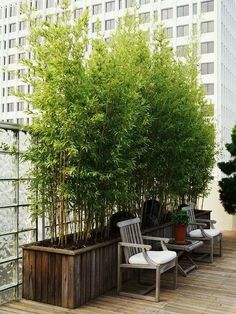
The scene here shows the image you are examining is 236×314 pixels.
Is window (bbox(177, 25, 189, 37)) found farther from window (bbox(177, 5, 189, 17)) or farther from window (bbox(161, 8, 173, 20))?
window (bbox(161, 8, 173, 20))

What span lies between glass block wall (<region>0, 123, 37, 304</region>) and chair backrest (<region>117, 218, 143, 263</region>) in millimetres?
957

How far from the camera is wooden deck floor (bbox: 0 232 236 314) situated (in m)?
4.07

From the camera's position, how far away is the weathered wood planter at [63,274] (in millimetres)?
4137

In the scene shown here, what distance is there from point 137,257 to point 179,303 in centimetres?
58

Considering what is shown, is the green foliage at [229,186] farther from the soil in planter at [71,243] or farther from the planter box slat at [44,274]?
the planter box slat at [44,274]

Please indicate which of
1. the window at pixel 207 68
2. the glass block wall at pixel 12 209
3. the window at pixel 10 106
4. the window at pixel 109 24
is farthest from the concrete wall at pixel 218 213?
the window at pixel 10 106

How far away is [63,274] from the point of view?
415 cm

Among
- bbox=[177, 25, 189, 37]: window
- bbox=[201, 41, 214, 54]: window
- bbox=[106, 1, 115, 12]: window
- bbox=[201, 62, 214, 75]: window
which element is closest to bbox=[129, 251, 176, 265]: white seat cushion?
bbox=[201, 62, 214, 75]: window

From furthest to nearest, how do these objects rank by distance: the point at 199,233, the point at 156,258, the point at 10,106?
the point at 10,106 < the point at 199,233 < the point at 156,258

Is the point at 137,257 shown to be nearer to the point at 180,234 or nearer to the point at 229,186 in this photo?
the point at 180,234

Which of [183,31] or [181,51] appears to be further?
[183,31]

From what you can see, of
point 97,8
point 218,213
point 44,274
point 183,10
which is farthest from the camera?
point 97,8

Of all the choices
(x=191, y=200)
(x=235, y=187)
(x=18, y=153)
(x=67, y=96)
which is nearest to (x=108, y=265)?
(x=18, y=153)

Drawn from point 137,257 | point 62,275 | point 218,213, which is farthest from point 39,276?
point 218,213
